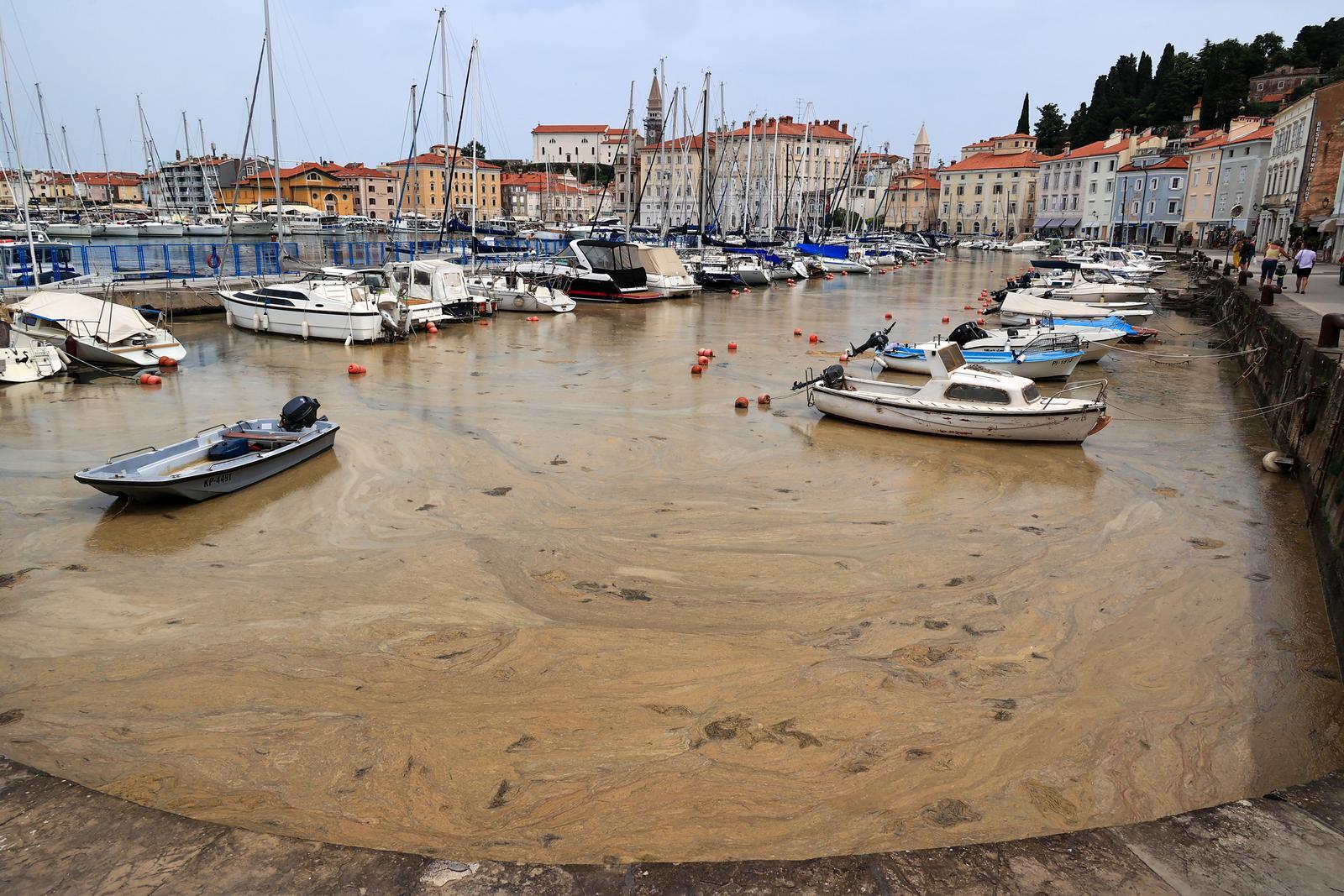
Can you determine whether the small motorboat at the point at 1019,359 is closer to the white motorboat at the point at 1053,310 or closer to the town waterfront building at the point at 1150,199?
the white motorboat at the point at 1053,310

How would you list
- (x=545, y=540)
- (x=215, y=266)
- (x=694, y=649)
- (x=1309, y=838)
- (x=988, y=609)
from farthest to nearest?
1. (x=215, y=266)
2. (x=545, y=540)
3. (x=988, y=609)
4. (x=694, y=649)
5. (x=1309, y=838)

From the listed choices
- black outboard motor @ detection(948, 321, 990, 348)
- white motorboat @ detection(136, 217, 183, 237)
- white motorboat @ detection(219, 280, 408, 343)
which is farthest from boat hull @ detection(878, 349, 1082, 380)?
white motorboat @ detection(136, 217, 183, 237)

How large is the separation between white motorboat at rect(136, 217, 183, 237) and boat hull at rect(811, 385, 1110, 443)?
2597 inches

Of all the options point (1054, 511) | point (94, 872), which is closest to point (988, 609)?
point (1054, 511)

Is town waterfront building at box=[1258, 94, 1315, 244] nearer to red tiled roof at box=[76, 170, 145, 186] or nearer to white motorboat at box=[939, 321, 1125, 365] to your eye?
white motorboat at box=[939, 321, 1125, 365]

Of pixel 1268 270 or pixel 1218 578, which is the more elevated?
pixel 1268 270

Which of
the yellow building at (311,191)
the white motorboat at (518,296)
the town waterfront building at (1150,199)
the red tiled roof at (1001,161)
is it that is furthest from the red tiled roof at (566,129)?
the white motorboat at (518,296)

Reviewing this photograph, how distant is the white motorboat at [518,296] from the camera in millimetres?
30094

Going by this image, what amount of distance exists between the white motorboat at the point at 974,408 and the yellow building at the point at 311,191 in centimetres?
10403

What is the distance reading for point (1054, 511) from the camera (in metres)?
11.2

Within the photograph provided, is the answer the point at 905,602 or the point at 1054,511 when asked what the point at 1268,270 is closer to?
the point at 1054,511

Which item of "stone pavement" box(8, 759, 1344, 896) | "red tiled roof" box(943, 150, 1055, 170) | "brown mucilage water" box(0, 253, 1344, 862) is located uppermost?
"red tiled roof" box(943, 150, 1055, 170)

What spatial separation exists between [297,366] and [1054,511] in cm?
1630

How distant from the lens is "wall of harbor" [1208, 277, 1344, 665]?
9102 millimetres
